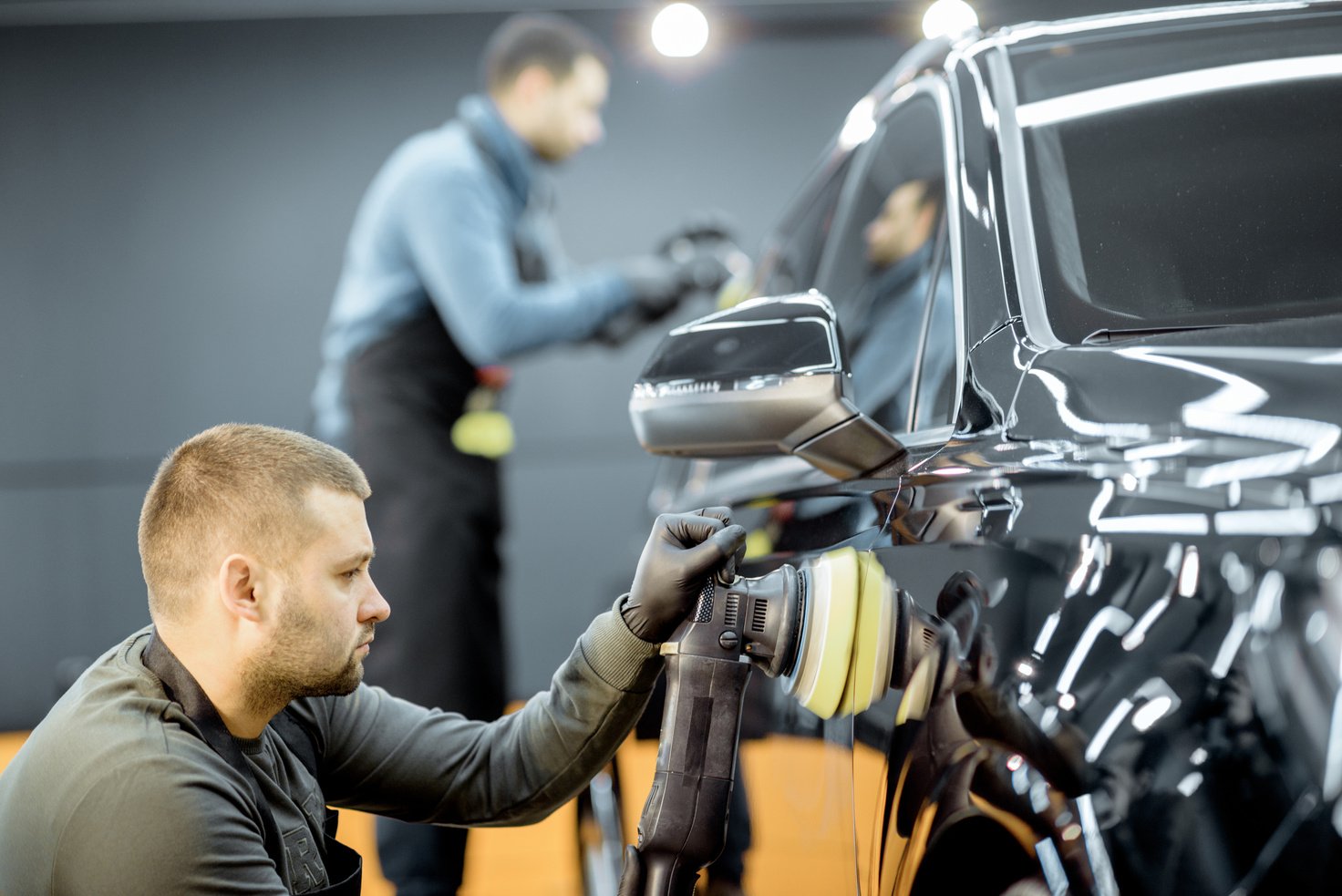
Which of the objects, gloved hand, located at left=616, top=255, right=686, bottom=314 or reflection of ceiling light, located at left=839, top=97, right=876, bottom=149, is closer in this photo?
reflection of ceiling light, located at left=839, top=97, right=876, bottom=149

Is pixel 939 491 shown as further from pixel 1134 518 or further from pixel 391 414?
pixel 391 414

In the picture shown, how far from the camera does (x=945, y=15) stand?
5.06 metres

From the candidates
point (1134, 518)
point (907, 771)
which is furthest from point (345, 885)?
point (1134, 518)

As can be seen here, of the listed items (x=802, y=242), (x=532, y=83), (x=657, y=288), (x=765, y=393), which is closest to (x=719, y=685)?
(x=765, y=393)

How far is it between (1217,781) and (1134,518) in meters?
0.20

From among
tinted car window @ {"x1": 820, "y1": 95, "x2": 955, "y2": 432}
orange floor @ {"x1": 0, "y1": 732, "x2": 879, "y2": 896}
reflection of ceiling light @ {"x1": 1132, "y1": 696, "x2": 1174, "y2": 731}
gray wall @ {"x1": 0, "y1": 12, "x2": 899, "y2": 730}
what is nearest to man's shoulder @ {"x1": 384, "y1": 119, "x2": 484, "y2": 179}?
gray wall @ {"x1": 0, "y1": 12, "x2": 899, "y2": 730}

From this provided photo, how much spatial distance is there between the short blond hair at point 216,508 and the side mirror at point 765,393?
1.32 feet

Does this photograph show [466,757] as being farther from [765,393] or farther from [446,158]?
[446,158]

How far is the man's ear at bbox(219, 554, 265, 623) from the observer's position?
52.4 inches

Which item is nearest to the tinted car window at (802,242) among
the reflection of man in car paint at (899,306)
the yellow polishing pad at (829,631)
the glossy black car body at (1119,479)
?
the reflection of man in car paint at (899,306)

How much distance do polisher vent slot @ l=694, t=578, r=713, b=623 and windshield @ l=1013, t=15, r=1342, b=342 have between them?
0.46 metres

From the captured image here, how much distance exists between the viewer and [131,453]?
554 cm

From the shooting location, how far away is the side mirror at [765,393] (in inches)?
51.0

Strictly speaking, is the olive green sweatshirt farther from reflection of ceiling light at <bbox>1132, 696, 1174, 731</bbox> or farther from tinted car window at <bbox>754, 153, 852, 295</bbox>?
tinted car window at <bbox>754, 153, 852, 295</bbox>
